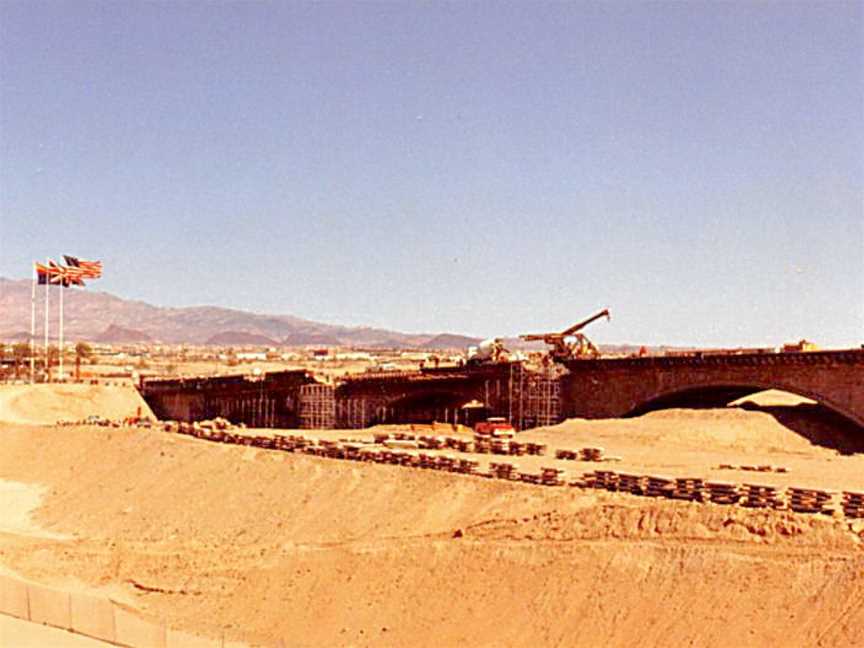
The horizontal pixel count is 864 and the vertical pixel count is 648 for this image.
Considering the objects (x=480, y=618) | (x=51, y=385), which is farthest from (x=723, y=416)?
(x=51, y=385)

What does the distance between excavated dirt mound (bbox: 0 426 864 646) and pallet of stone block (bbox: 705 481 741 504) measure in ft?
3.40

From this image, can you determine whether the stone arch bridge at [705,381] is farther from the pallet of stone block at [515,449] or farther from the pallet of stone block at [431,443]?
the pallet of stone block at [515,449]

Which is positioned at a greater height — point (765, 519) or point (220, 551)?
point (765, 519)

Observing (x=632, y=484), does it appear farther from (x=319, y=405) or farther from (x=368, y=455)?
(x=319, y=405)

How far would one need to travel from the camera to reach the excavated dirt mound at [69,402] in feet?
325

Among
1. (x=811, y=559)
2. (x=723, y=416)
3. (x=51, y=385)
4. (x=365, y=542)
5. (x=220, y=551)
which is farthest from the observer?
(x=51, y=385)

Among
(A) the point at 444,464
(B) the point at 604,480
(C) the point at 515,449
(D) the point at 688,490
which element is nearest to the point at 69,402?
(C) the point at 515,449

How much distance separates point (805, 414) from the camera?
67.4 metres

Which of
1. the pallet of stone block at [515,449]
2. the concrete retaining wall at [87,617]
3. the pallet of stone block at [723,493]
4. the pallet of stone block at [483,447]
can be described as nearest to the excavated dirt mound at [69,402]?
the pallet of stone block at [483,447]

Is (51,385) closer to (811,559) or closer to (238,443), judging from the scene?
(238,443)

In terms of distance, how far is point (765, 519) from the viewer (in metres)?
35.1

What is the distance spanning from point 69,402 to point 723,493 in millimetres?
83776

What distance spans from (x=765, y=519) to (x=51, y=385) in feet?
302

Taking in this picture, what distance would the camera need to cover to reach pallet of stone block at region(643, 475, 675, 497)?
130ft
